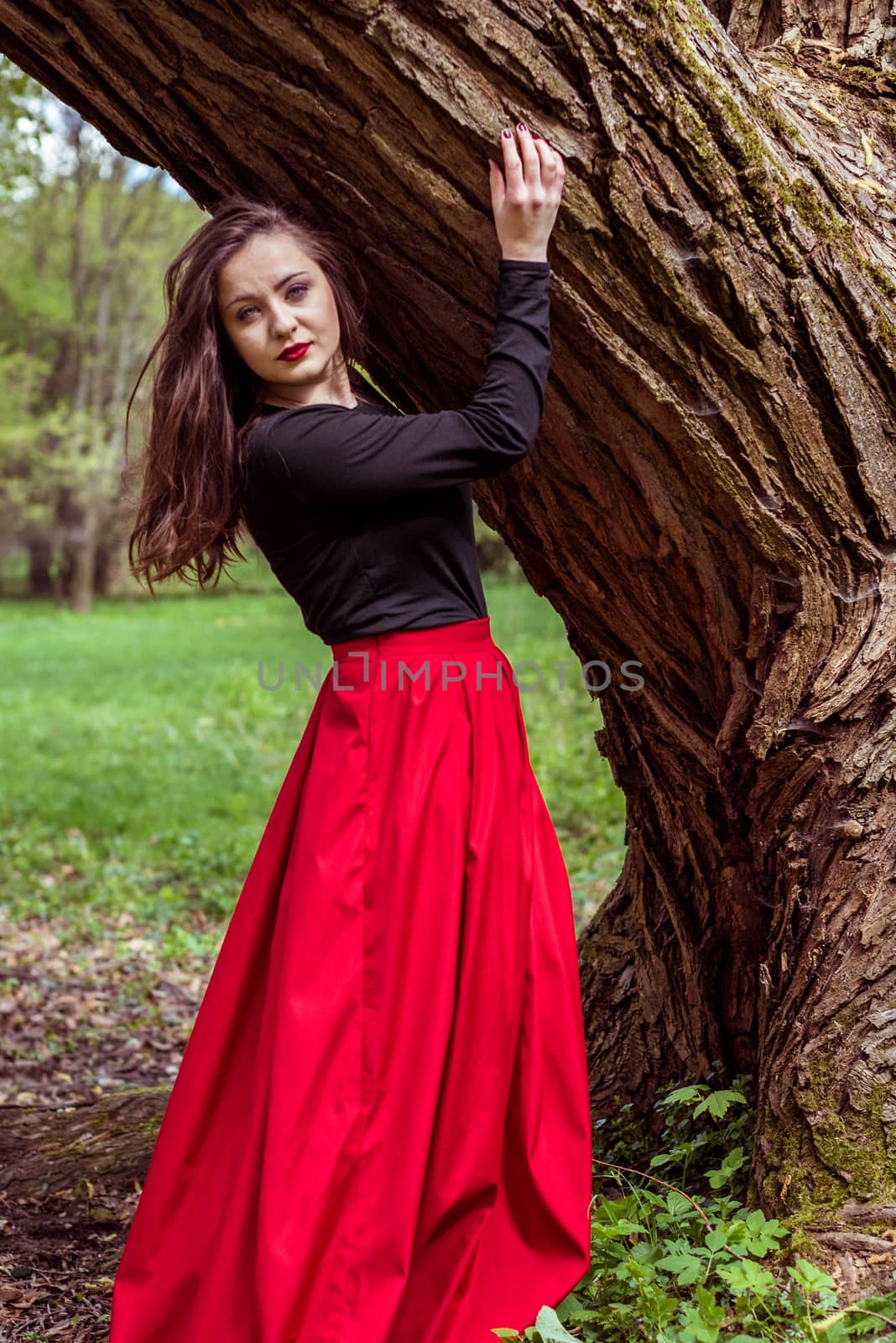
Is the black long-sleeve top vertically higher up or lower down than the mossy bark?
higher up

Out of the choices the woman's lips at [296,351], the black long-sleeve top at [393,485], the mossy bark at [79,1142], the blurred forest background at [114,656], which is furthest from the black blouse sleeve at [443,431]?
the mossy bark at [79,1142]

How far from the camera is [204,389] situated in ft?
7.41

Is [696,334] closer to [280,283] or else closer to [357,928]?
[280,283]

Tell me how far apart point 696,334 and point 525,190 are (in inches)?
15.4

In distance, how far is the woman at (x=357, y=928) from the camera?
2.18 metres

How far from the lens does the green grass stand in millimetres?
6273

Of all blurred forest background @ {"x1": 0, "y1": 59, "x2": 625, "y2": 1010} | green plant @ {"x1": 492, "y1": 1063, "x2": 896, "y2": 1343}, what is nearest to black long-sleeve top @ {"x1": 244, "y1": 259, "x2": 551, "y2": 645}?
blurred forest background @ {"x1": 0, "y1": 59, "x2": 625, "y2": 1010}

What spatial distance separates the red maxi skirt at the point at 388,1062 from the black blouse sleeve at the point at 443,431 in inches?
13.5

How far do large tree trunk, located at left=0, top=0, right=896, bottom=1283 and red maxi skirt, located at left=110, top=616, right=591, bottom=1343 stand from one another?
0.39 metres

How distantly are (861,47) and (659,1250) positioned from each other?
92.9 inches

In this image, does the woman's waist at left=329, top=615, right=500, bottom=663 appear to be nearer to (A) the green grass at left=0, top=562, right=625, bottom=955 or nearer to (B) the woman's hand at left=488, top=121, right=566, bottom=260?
(B) the woman's hand at left=488, top=121, right=566, bottom=260

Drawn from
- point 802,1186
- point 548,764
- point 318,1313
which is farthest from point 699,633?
point 548,764

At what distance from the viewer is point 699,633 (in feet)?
7.83

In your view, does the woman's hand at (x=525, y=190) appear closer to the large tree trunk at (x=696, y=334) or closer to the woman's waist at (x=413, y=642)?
the large tree trunk at (x=696, y=334)
